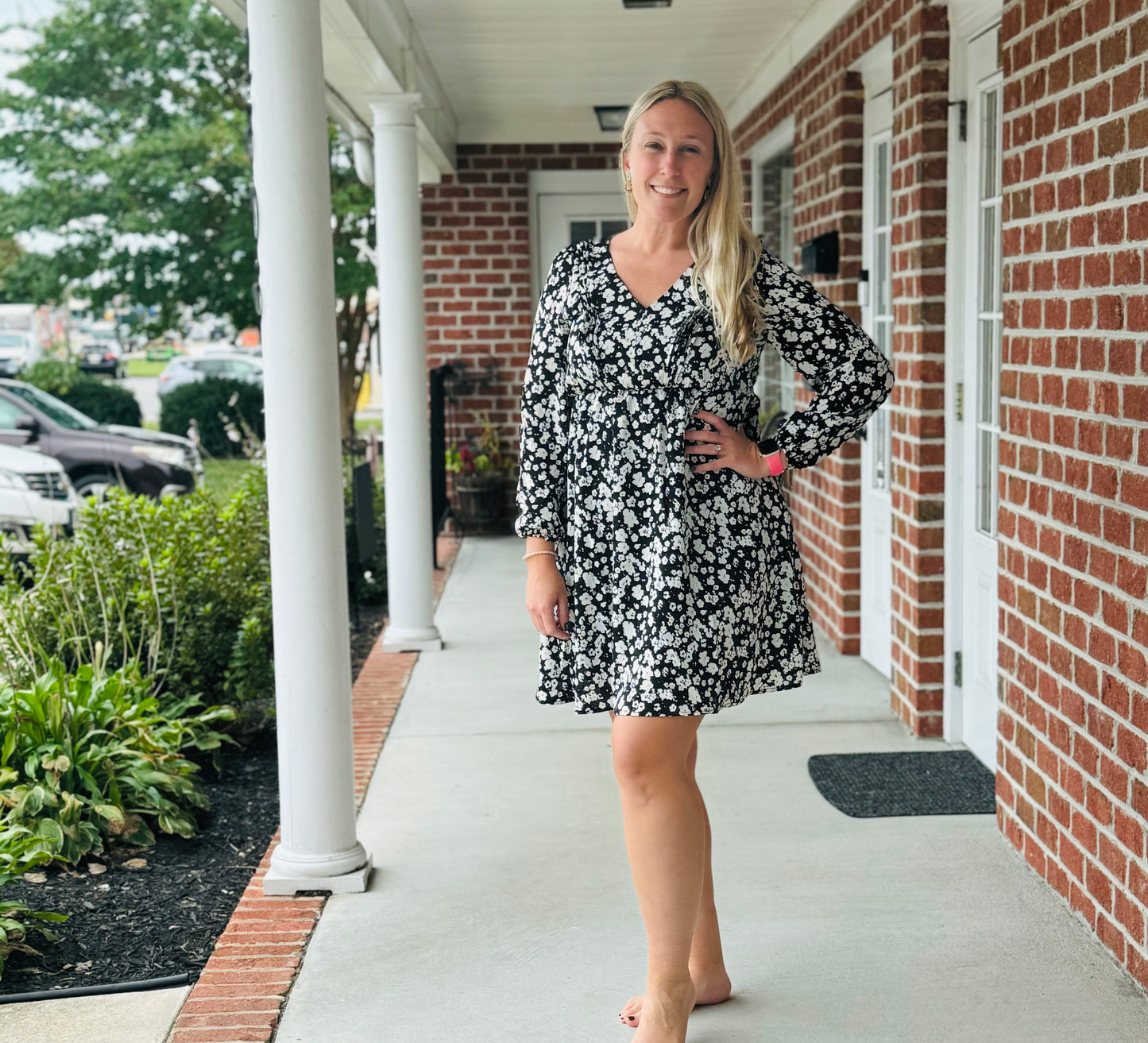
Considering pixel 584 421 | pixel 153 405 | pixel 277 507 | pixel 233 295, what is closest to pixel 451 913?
pixel 277 507

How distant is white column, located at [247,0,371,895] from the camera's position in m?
3.03

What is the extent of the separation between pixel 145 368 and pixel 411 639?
30918mm

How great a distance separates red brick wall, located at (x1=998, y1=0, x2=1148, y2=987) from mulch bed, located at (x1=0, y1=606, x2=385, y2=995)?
6.22 ft

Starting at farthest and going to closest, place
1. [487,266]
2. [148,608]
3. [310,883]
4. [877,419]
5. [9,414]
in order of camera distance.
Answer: [9,414], [487,266], [877,419], [148,608], [310,883]

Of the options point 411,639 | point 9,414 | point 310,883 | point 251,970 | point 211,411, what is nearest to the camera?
point 251,970

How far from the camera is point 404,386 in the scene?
561 centimetres

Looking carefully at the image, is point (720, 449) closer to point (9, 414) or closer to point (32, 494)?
point (32, 494)

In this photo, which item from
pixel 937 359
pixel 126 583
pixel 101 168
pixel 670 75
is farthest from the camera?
pixel 101 168

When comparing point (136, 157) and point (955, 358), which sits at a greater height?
point (136, 157)

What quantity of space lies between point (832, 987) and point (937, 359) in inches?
83.9

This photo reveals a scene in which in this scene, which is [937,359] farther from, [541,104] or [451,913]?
[541,104]

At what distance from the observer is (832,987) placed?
2.67m

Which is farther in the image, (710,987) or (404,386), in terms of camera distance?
(404,386)

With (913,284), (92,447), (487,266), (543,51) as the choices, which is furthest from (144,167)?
(913,284)
